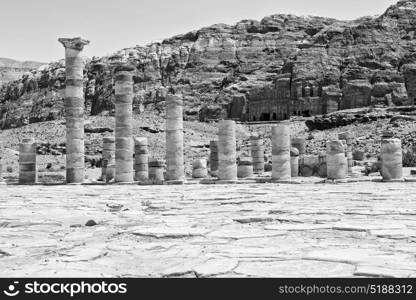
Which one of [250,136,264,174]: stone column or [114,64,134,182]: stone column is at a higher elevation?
[114,64,134,182]: stone column

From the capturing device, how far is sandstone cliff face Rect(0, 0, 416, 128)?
87812 mm

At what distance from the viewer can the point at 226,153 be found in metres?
24.5

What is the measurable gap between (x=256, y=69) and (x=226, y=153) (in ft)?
255

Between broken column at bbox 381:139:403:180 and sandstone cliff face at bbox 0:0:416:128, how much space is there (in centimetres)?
6293

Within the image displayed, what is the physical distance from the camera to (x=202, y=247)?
7965 mm

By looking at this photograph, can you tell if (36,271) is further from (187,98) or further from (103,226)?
(187,98)

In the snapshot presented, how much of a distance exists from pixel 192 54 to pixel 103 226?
99644mm

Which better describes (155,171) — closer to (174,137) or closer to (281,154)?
(174,137)

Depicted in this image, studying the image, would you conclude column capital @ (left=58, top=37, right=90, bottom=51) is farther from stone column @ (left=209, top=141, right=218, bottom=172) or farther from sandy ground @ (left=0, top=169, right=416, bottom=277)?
sandy ground @ (left=0, top=169, right=416, bottom=277)

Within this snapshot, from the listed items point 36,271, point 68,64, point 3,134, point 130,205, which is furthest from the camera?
point 3,134

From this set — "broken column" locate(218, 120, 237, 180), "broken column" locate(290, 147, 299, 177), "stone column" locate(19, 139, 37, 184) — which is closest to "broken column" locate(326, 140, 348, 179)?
"broken column" locate(218, 120, 237, 180)

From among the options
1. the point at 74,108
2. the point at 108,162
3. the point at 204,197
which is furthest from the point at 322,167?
the point at 204,197

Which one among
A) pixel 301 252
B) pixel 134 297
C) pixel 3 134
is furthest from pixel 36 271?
pixel 3 134

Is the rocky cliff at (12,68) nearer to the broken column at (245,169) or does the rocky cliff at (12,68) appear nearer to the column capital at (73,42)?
the column capital at (73,42)
